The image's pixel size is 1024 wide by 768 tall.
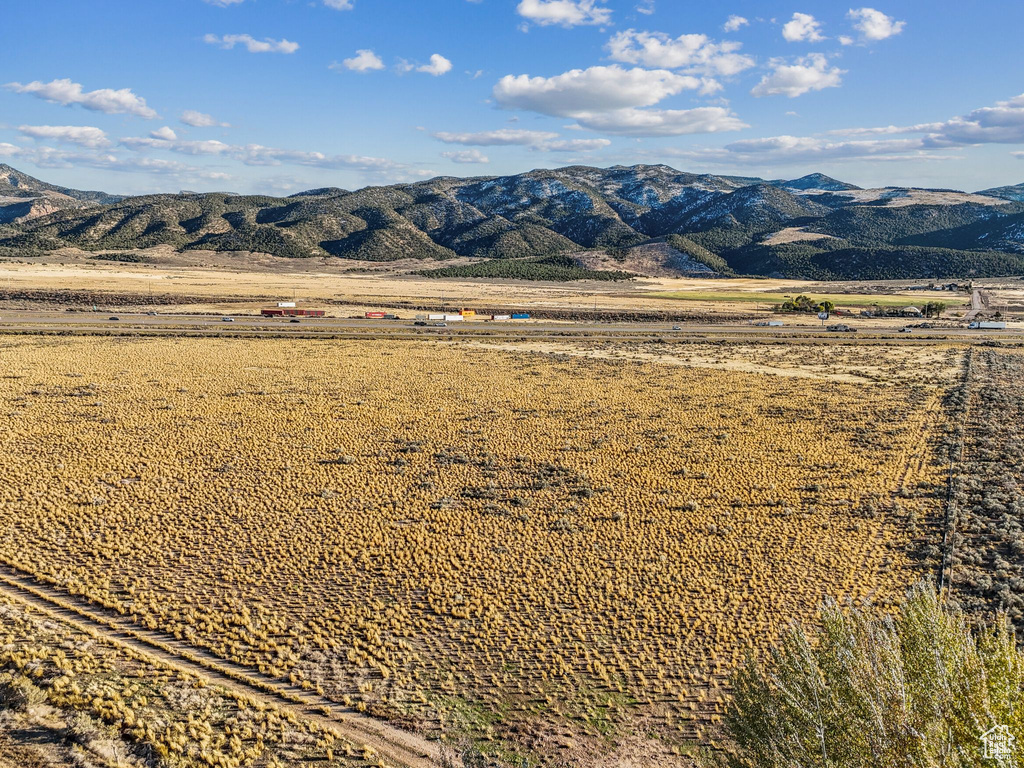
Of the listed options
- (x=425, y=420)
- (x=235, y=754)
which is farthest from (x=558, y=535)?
(x=425, y=420)

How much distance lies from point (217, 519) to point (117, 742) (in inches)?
554

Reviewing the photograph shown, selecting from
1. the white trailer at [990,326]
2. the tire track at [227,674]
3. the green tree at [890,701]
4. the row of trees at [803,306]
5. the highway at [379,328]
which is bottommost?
the tire track at [227,674]

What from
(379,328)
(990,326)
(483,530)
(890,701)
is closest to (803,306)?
(990,326)

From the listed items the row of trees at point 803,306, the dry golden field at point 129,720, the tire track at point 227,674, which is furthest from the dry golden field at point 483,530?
the row of trees at point 803,306

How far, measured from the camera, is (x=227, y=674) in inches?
701

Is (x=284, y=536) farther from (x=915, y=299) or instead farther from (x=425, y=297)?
(x=915, y=299)

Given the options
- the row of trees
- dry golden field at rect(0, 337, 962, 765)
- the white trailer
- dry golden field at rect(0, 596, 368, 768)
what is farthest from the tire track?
the row of trees

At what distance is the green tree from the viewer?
880 cm

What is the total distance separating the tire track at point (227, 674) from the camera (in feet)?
50.8

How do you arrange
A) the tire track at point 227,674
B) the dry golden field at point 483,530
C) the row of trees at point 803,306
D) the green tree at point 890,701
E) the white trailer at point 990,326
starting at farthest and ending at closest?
the row of trees at point 803,306 < the white trailer at point 990,326 < the dry golden field at point 483,530 < the tire track at point 227,674 < the green tree at point 890,701

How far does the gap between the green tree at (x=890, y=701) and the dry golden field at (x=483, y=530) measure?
6527 mm

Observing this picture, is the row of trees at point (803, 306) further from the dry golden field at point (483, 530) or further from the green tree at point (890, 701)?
the green tree at point (890, 701)

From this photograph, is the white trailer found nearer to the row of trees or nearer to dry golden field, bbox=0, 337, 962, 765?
the row of trees

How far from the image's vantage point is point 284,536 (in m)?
26.6
